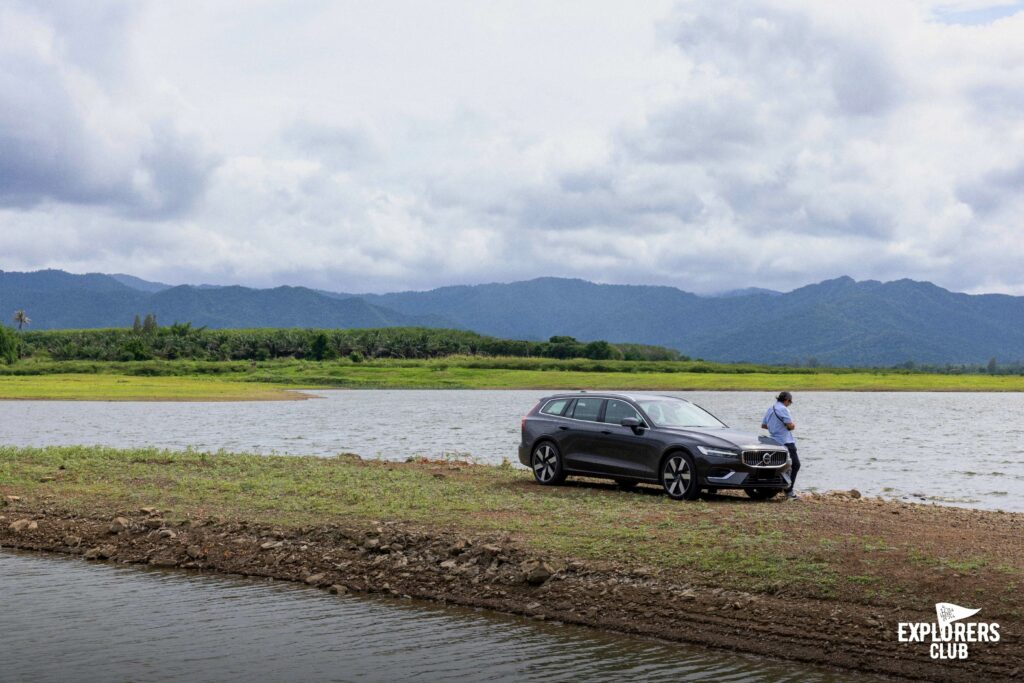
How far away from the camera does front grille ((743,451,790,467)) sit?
19.4m

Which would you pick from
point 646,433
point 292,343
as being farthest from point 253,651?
point 292,343

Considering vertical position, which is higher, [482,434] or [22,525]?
[482,434]

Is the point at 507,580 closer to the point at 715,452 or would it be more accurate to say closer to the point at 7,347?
the point at 715,452

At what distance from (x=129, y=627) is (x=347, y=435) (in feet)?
104

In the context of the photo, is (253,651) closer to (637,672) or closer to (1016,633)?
(637,672)

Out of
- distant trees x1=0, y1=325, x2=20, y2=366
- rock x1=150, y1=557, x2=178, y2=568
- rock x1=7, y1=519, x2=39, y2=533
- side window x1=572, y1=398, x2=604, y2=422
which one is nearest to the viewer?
rock x1=150, y1=557, x2=178, y2=568

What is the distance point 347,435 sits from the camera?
44000 millimetres

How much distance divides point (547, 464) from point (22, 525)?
31.9 ft

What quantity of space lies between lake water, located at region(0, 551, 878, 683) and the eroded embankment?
43 centimetres

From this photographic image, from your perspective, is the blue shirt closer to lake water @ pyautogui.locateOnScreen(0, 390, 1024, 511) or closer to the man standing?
the man standing

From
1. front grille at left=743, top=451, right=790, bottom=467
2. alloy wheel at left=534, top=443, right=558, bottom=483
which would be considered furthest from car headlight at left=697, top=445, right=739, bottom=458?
alloy wheel at left=534, top=443, right=558, bottom=483

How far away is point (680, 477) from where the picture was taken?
19656 mm

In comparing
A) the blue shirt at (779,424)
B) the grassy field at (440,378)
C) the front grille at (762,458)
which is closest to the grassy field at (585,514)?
the front grille at (762,458)

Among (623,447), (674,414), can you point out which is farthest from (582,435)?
(674,414)
